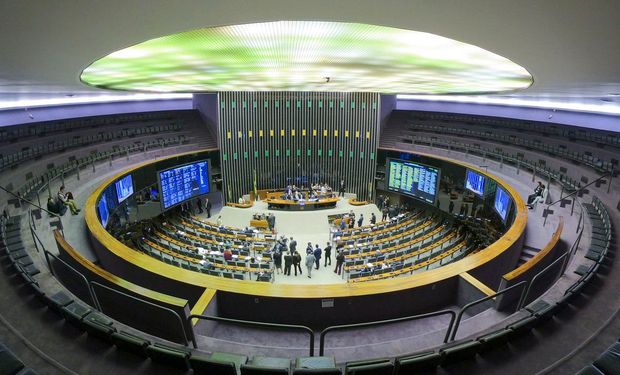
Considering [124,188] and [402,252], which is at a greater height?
[124,188]

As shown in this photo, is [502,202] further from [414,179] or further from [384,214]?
[384,214]

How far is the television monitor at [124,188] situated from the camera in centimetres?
1238

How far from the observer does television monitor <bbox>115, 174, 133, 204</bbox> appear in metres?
12.4

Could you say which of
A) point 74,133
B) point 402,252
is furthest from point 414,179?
point 74,133

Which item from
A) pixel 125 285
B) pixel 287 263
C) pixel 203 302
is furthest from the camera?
pixel 287 263

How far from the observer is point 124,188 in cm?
1295

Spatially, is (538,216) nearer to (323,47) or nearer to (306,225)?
(323,47)

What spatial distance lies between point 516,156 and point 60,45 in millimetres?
18208

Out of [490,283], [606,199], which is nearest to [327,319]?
[490,283]

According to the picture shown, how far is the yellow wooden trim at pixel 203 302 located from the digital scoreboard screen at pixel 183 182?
1201 cm

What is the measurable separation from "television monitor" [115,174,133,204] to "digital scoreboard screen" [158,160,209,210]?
2.17 m

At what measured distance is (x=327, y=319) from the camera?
539 centimetres

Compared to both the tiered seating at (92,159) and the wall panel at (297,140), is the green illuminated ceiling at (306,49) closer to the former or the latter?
the tiered seating at (92,159)

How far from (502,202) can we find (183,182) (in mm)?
15510
